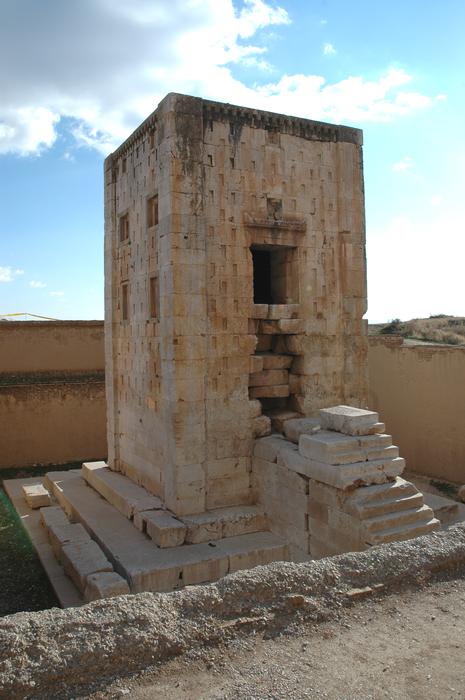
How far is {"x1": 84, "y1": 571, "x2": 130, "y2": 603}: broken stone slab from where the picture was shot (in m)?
6.30

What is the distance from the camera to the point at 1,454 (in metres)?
14.1

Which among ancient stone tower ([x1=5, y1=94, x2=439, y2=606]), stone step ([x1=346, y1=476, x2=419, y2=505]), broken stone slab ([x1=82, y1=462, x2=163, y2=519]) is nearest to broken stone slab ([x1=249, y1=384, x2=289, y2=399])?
ancient stone tower ([x1=5, y1=94, x2=439, y2=606])

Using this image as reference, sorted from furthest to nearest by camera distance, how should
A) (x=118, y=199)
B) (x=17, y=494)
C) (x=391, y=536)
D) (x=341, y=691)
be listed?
(x=17, y=494) < (x=118, y=199) < (x=391, y=536) < (x=341, y=691)

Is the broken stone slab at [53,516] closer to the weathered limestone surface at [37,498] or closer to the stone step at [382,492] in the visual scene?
the weathered limestone surface at [37,498]

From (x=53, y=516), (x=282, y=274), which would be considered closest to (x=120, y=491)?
(x=53, y=516)

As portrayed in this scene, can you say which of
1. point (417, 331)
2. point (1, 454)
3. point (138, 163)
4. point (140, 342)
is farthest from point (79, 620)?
point (417, 331)

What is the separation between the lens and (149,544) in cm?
747

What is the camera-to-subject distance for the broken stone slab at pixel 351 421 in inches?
272

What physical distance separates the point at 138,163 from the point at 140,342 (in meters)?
2.93

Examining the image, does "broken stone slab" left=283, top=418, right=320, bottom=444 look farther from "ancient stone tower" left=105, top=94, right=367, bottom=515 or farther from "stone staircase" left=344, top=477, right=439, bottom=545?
Result: "stone staircase" left=344, top=477, right=439, bottom=545

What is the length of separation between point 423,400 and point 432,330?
57.4 ft

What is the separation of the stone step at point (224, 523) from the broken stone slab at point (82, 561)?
115 centimetres

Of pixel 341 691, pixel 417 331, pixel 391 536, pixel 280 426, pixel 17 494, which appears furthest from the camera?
pixel 417 331

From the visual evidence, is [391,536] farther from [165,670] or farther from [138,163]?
[138,163]
